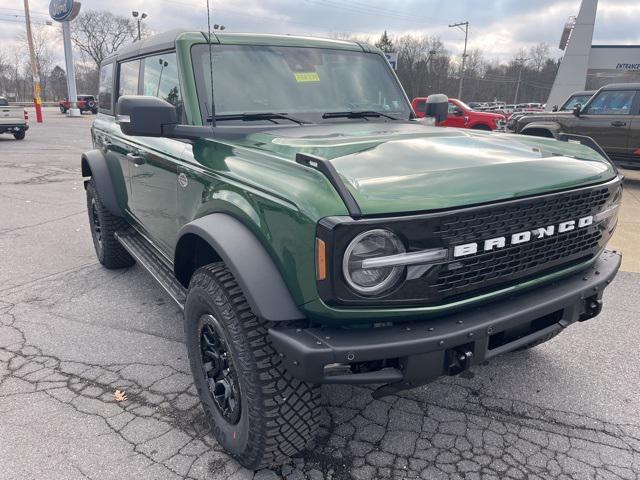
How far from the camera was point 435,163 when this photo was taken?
7.15ft

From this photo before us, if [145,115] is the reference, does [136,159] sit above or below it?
below

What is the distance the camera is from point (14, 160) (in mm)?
12711

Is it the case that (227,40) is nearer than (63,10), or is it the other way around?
(227,40)

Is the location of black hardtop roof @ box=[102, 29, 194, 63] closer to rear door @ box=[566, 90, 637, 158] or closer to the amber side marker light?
the amber side marker light

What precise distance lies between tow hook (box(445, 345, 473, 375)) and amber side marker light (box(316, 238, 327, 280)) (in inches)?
23.2

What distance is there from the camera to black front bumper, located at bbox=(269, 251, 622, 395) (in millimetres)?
1800

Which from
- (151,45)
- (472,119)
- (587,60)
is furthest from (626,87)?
(587,60)

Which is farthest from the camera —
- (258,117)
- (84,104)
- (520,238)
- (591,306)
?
(84,104)

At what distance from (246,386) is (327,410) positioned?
0.83m

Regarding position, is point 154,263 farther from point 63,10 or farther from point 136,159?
point 63,10

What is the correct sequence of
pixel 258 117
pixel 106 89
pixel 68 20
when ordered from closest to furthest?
pixel 258 117
pixel 106 89
pixel 68 20

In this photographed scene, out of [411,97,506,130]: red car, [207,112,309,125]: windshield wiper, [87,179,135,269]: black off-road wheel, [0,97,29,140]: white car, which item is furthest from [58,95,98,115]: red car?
[207,112,309,125]: windshield wiper

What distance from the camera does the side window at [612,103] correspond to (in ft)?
31.8

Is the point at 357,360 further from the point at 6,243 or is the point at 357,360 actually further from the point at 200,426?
the point at 6,243
